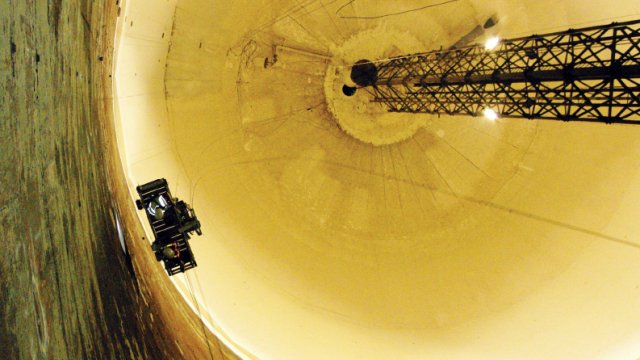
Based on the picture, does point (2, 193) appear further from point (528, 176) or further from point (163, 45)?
point (528, 176)

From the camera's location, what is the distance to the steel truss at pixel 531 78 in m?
4.67

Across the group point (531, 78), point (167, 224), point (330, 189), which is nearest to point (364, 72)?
point (330, 189)

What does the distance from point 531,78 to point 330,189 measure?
503cm

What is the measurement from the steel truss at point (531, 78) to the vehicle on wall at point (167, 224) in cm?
499

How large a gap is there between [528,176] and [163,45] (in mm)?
8733

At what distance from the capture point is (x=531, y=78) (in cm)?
501

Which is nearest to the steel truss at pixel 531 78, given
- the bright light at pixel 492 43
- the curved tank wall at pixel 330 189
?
the bright light at pixel 492 43

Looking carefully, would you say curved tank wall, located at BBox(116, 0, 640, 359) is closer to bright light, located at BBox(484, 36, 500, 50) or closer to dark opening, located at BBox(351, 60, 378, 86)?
dark opening, located at BBox(351, 60, 378, 86)

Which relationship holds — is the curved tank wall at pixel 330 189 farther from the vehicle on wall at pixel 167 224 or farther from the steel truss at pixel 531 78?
the vehicle on wall at pixel 167 224

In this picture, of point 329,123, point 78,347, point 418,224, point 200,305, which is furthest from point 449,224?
point 78,347

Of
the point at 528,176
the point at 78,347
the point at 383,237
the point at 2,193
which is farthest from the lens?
the point at 383,237

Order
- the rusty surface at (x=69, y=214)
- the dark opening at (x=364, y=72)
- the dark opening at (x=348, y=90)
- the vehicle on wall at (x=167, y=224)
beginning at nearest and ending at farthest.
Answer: the rusty surface at (x=69, y=214) < the vehicle on wall at (x=167, y=224) < the dark opening at (x=364, y=72) < the dark opening at (x=348, y=90)

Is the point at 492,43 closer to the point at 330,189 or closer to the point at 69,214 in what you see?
the point at 330,189

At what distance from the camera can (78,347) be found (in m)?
6.74
